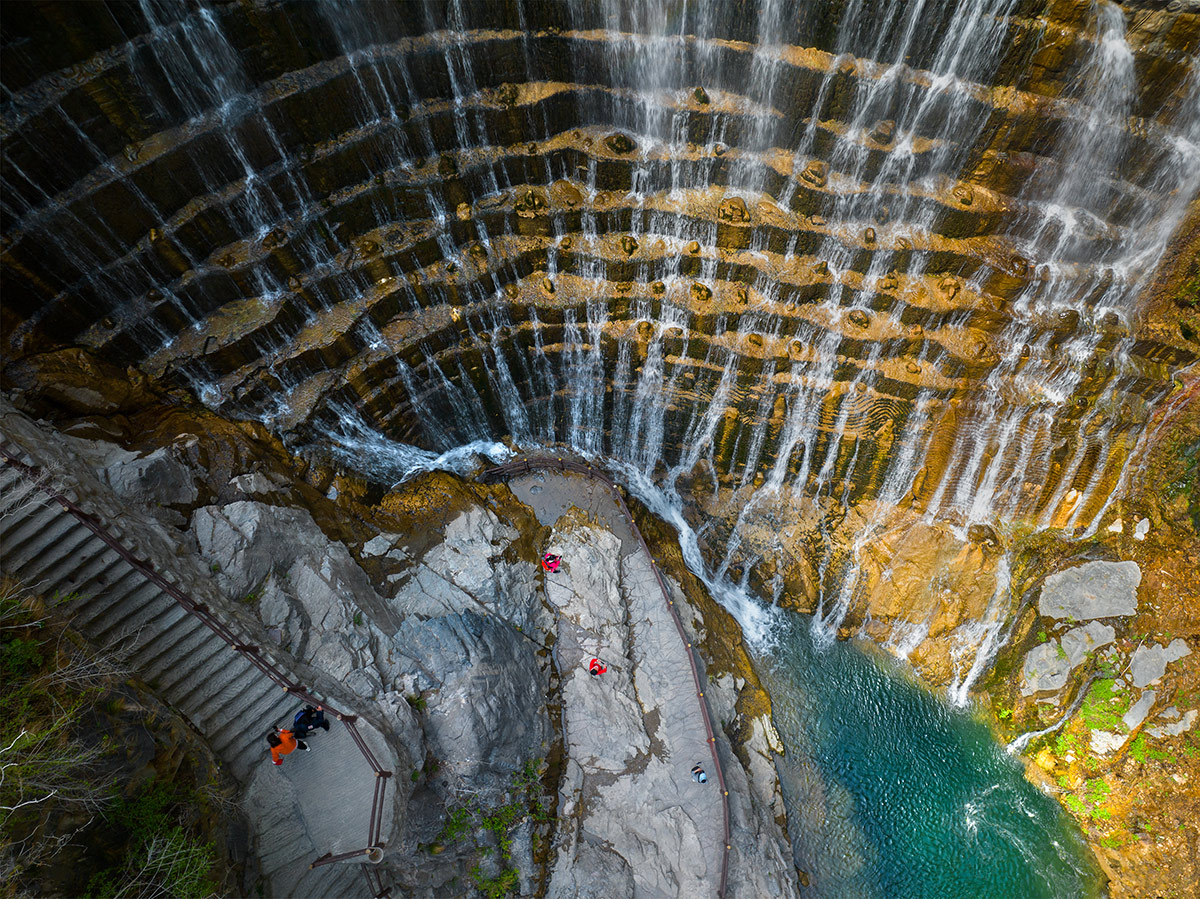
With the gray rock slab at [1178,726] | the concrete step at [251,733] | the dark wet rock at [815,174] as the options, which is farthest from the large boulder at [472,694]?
the gray rock slab at [1178,726]

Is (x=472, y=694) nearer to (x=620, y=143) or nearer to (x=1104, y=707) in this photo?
(x=620, y=143)

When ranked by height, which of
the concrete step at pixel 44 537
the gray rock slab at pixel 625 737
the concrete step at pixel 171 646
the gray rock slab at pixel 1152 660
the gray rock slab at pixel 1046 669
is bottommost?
the gray rock slab at pixel 1046 669

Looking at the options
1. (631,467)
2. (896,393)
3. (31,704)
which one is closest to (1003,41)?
(896,393)

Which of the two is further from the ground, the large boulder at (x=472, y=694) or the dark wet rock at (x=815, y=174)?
the dark wet rock at (x=815, y=174)

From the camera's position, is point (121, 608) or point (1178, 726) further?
point (1178, 726)

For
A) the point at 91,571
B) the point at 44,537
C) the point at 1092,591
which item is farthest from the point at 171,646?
the point at 1092,591

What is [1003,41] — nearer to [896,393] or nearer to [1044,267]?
[1044,267]

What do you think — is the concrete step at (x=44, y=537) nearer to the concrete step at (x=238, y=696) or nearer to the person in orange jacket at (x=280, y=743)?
the concrete step at (x=238, y=696)

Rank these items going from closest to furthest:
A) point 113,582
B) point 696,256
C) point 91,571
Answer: point 91,571
point 113,582
point 696,256
